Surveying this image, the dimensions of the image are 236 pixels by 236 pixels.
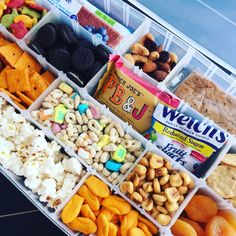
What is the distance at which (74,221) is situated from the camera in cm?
111

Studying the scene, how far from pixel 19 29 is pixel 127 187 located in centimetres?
56

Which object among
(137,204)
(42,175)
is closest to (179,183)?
(137,204)

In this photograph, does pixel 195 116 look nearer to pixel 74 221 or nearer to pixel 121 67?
pixel 121 67

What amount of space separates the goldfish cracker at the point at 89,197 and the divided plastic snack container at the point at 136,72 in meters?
0.02

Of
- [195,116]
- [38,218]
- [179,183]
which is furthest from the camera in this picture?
[38,218]

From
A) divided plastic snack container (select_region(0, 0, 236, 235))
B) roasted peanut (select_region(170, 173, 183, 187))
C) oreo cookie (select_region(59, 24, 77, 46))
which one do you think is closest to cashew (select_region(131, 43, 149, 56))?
A: divided plastic snack container (select_region(0, 0, 236, 235))

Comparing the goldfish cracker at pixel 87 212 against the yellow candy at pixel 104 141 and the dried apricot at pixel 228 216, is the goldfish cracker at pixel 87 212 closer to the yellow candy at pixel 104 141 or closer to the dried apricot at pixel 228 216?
the yellow candy at pixel 104 141

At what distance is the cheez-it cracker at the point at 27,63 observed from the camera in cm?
128

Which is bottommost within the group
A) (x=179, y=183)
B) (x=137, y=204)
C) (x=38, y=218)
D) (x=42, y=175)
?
(x=38, y=218)

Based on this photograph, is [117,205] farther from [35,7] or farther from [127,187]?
[35,7]

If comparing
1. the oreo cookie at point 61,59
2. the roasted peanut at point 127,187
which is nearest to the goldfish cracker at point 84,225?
the roasted peanut at point 127,187

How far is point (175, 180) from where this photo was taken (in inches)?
43.6

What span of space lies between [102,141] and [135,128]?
13cm

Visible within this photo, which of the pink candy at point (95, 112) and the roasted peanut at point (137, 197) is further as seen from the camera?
the pink candy at point (95, 112)
